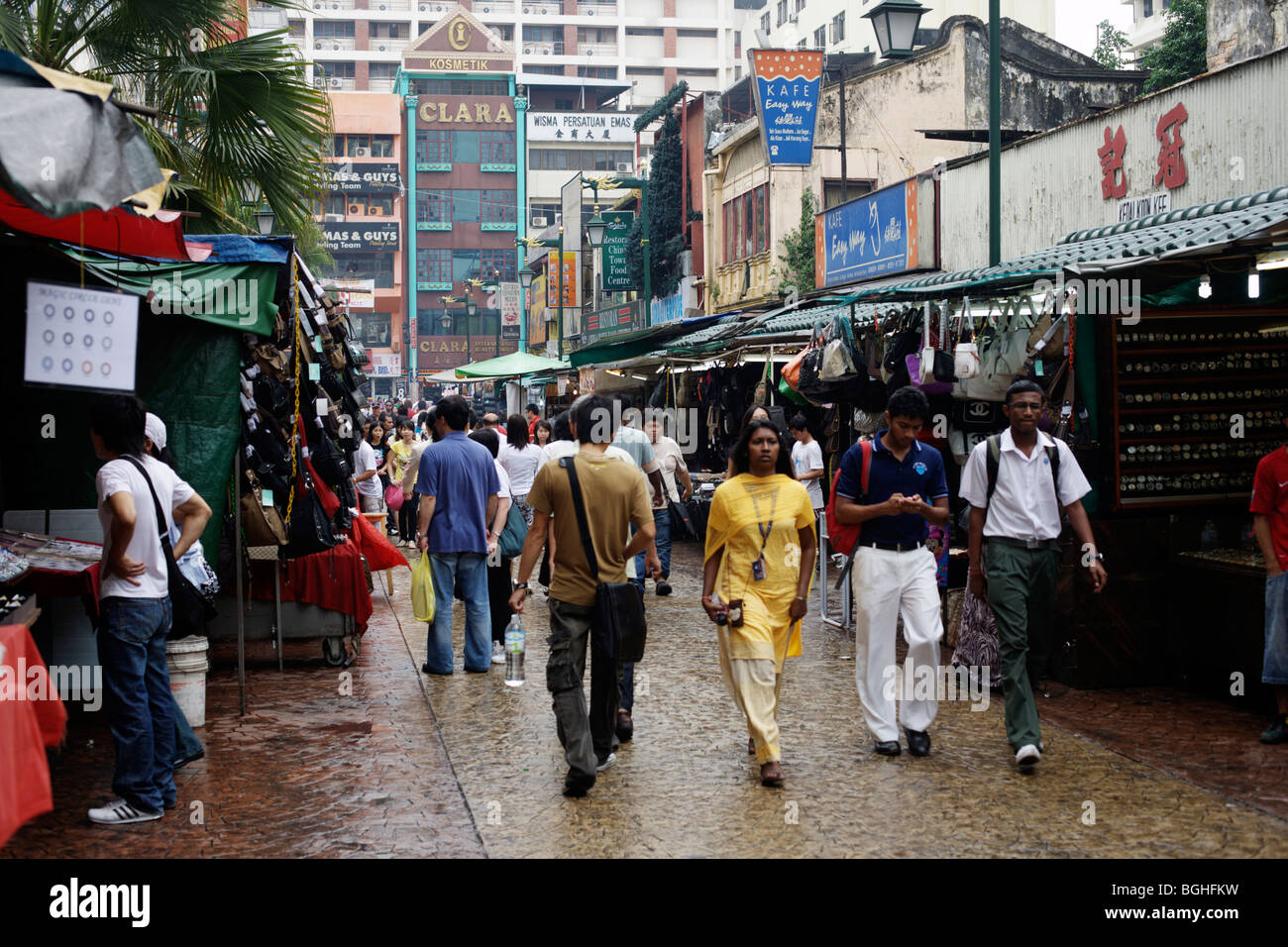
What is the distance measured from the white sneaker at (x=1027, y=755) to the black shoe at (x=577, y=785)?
2.14m

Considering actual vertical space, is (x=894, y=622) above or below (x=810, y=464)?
below

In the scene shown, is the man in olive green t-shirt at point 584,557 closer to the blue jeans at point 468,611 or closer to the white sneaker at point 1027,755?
the white sneaker at point 1027,755

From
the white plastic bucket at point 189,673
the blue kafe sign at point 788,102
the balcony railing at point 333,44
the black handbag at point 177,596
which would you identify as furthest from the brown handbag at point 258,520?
the balcony railing at point 333,44

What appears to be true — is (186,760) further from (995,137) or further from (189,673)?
(995,137)

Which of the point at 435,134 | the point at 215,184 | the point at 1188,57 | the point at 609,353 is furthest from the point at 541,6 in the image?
the point at 215,184

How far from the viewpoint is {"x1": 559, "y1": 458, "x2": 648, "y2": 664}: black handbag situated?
6465 millimetres

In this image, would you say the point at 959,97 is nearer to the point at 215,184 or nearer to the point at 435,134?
the point at 215,184

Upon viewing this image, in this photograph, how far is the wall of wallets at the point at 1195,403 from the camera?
887 cm

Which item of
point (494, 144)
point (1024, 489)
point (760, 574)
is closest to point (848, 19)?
point (494, 144)

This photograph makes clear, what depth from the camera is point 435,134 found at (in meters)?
84.8

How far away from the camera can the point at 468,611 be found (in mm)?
9727

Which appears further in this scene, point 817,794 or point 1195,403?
point 1195,403

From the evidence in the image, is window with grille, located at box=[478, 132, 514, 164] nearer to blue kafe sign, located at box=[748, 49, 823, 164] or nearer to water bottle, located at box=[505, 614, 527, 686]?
blue kafe sign, located at box=[748, 49, 823, 164]

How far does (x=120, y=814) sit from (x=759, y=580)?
10.3ft
